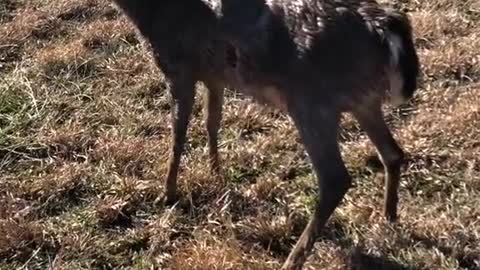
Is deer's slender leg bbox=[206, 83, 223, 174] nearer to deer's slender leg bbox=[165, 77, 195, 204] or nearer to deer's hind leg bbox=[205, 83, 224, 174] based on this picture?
deer's hind leg bbox=[205, 83, 224, 174]

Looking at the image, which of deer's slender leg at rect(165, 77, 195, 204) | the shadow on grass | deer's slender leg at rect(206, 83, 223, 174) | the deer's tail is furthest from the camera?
deer's slender leg at rect(206, 83, 223, 174)

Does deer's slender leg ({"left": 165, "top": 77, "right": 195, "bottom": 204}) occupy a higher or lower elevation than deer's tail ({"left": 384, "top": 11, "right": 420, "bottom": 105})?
lower

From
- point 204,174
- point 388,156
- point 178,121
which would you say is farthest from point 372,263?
point 178,121

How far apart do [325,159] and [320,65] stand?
1.55ft

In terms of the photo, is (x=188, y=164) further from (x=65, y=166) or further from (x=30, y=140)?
(x=30, y=140)

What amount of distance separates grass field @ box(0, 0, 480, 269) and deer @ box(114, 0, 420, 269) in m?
0.30

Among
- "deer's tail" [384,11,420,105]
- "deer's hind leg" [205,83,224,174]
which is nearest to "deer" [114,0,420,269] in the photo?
"deer's tail" [384,11,420,105]

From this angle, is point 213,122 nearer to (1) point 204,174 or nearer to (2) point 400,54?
(1) point 204,174

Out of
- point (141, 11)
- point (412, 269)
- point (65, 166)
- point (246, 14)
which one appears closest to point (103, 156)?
point (65, 166)

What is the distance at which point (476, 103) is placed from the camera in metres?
5.70

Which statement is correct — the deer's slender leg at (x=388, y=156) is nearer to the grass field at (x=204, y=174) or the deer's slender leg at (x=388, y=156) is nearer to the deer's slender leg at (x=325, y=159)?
the grass field at (x=204, y=174)

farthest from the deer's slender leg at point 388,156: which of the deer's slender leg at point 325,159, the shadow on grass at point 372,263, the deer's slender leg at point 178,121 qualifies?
the deer's slender leg at point 178,121

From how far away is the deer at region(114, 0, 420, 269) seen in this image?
4277 millimetres

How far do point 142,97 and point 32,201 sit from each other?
4.75 ft
